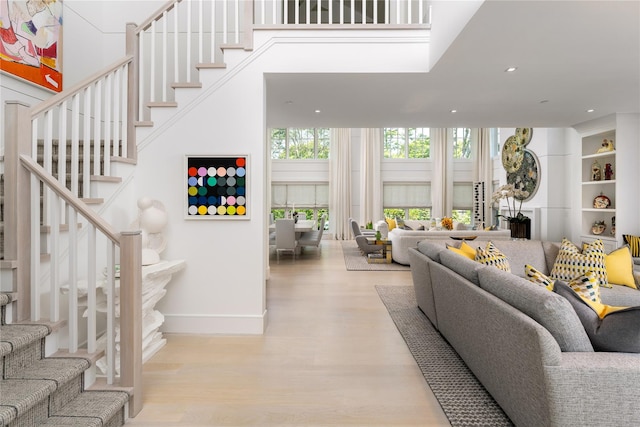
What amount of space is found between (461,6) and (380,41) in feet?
3.15

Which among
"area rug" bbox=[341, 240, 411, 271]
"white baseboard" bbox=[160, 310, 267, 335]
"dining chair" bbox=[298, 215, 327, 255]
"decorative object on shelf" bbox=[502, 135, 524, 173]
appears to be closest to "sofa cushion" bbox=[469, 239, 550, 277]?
"area rug" bbox=[341, 240, 411, 271]

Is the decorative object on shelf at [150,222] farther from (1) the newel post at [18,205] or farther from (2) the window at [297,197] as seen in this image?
(2) the window at [297,197]

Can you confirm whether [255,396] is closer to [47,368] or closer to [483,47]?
[47,368]

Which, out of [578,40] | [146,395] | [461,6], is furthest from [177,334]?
[578,40]

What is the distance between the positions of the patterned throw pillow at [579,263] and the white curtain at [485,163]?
333 inches

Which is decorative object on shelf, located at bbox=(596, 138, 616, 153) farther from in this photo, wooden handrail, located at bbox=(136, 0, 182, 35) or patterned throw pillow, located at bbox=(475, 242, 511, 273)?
wooden handrail, located at bbox=(136, 0, 182, 35)

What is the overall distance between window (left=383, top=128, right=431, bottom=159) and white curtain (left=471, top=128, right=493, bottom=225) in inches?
62.3

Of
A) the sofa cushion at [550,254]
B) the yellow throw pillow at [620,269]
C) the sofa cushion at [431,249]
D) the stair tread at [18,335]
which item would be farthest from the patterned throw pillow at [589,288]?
the stair tread at [18,335]

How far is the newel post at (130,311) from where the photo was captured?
80.8 inches

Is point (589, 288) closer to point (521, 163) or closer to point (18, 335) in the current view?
point (18, 335)

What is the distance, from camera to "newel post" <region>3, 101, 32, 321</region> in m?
2.04

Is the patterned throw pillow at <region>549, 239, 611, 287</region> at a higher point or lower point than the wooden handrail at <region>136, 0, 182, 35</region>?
lower

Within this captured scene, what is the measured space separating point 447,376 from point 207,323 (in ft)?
7.25

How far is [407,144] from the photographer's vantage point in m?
12.4
